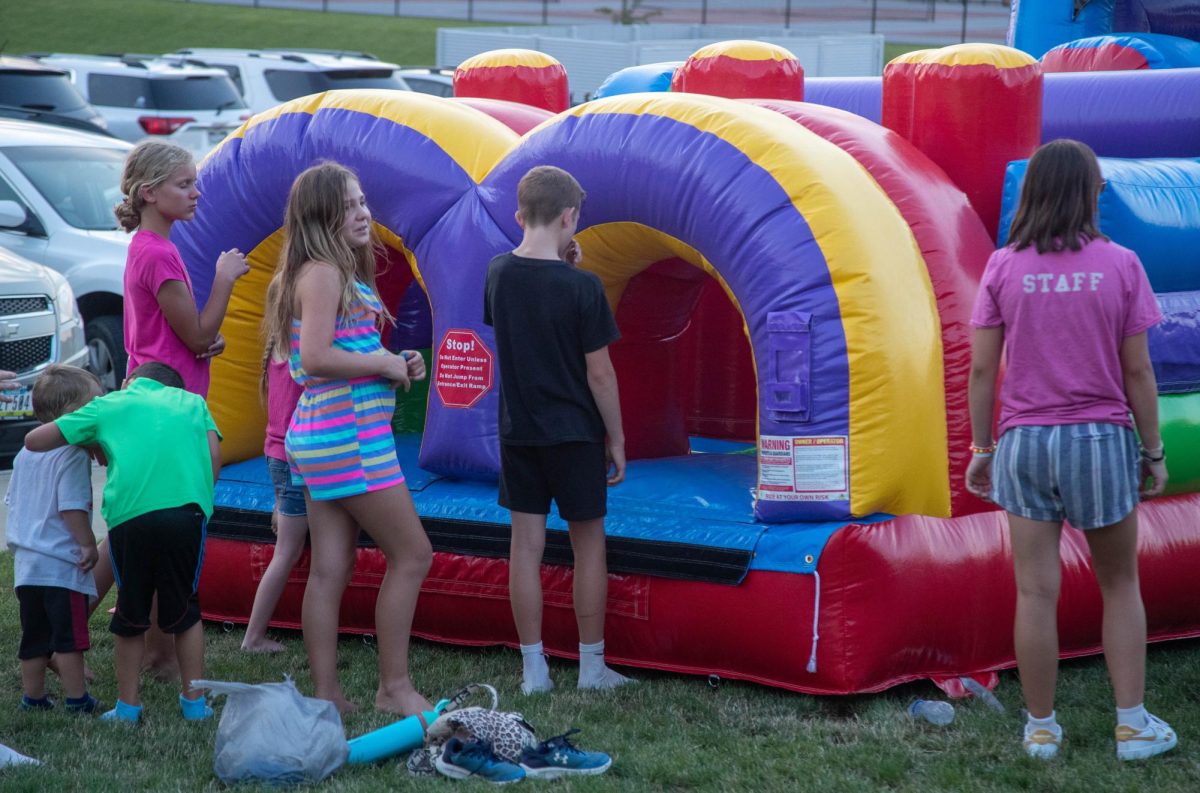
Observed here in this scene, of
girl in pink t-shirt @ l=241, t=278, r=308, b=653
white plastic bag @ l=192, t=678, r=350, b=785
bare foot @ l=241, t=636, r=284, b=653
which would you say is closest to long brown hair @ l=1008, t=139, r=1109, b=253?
Answer: white plastic bag @ l=192, t=678, r=350, b=785

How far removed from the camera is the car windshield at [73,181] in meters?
9.93

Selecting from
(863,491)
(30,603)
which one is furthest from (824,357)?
(30,603)

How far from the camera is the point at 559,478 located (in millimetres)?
4449

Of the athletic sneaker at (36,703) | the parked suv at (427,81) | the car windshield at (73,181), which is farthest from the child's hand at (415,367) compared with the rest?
the parked suv at (427,81)

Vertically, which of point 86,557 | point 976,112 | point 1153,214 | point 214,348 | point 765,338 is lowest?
point 86,557

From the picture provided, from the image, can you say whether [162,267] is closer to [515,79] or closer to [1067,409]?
Result: [1067,409]

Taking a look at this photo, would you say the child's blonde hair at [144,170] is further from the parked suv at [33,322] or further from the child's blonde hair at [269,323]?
the parked suv at [33,322]

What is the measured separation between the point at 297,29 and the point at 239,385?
28.0 metres

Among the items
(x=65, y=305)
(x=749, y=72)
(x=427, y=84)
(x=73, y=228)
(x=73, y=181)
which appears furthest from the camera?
(x=427, y=84)

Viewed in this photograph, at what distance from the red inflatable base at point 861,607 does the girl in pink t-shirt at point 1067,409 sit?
50cm

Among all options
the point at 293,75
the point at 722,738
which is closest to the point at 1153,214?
the point at 722,738

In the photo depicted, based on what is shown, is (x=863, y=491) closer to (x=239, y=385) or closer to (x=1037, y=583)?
(x=1037, y=583)

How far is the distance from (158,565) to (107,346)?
575cm

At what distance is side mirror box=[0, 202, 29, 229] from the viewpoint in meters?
9.49
